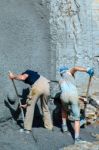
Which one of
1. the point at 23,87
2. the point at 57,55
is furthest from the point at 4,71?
the point at 57,55

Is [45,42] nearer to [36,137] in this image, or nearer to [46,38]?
[46,38]

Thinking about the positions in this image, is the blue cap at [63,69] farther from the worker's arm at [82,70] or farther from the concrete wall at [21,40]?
the concrete wall at [21,40]

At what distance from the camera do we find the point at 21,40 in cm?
1102

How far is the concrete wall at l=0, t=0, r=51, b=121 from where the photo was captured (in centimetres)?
1080

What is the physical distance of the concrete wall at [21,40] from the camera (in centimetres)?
1080

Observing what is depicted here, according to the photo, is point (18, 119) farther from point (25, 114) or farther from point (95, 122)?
point (95, 122)

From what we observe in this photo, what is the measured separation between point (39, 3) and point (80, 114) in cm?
236

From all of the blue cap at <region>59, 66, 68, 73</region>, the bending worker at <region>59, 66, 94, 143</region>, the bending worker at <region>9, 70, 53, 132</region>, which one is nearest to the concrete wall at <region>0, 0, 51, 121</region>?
the bending worker at <region>9, 70, 53, 132</region>

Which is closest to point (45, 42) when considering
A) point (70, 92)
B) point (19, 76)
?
point (19, 76)

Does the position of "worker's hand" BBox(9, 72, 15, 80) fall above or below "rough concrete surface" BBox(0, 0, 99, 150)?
below

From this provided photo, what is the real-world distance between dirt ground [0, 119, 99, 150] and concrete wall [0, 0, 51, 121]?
31 cm

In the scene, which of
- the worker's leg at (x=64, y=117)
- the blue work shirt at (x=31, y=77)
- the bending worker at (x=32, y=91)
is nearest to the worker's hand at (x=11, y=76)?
the bending worker at (x=32, y=91)

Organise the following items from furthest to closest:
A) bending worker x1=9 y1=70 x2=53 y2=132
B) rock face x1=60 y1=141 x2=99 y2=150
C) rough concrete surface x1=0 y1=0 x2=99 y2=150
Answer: rough concrete surface x1=0 y1=0 x2=99 y2=150, bending worker x1=9 y1=70 x2=53 y2=132, rock face x1=60 y1=141 x2=99 y2=150

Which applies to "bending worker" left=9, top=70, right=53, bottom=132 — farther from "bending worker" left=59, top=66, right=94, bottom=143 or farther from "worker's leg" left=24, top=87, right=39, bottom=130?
"bending worker" left=59, top=66, right=94, bottom=143
